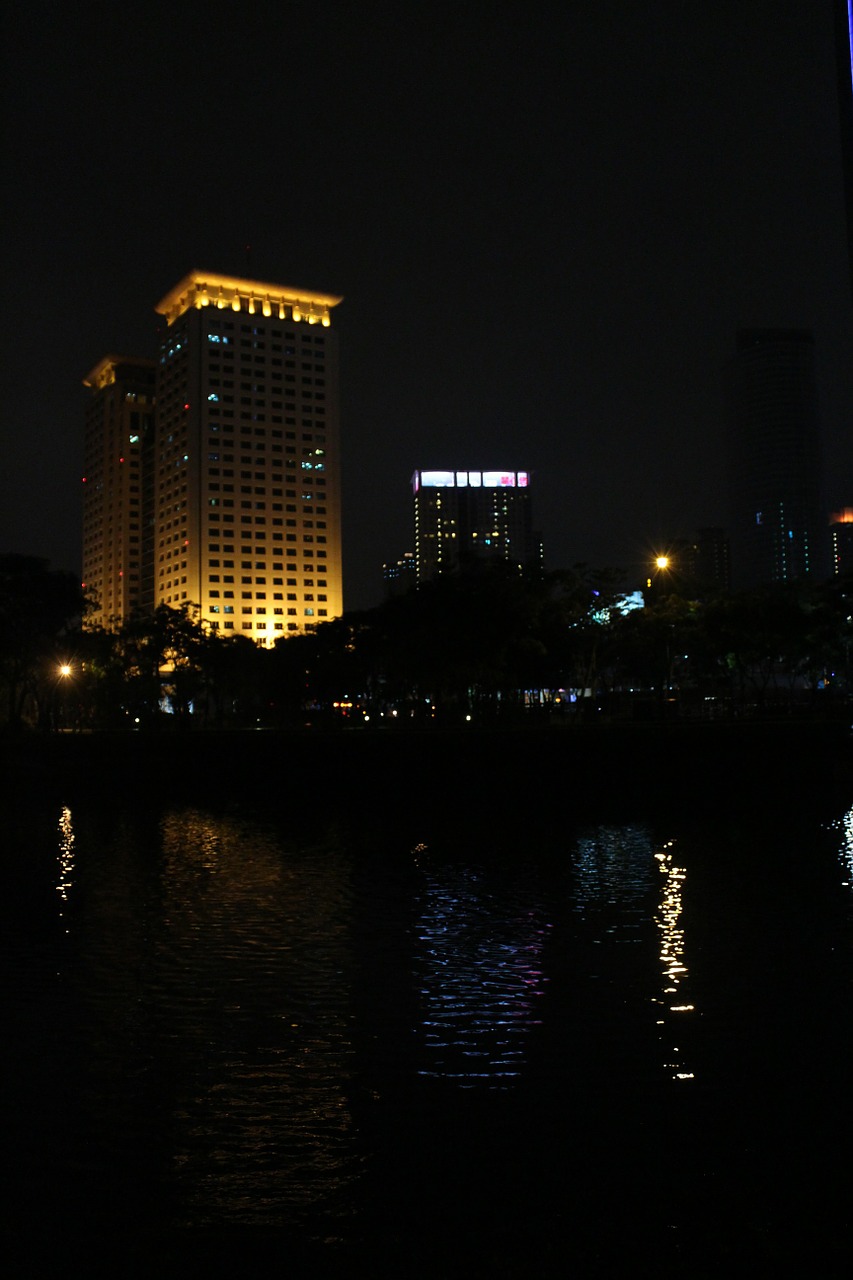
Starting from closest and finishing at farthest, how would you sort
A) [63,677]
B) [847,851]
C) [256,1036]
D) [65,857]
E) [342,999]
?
1. [256,1036]
2. [342,999]
3. [847,851]
4. [65,857]
5. [63,677]

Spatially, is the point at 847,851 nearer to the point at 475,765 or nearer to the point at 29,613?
the point at 475,765

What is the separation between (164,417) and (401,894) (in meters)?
186

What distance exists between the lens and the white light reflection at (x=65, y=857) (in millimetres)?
16062

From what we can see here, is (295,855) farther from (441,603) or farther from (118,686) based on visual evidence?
(118,686)

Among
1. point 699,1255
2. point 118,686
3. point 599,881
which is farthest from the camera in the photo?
point 118,686

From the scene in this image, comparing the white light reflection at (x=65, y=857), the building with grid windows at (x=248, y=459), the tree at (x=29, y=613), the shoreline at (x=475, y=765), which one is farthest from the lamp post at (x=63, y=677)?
the building with grid windows at (x=248, y=459)

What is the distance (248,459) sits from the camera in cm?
18388

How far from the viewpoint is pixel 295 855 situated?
66.1 feet

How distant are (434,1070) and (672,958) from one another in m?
4.28

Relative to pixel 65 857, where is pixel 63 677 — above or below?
above

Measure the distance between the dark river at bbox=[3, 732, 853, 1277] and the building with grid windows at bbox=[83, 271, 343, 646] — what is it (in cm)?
16413

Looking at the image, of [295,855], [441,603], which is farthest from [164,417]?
[295,855]

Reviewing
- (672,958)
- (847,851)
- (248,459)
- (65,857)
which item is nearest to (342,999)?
(672,958)

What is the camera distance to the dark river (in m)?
5.64
